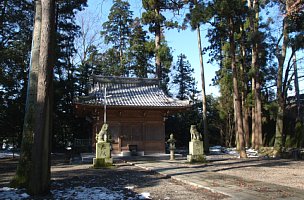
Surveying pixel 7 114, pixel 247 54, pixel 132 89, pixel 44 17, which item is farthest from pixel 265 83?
pixel 44 17

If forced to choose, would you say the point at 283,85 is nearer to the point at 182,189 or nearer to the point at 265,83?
the point at 265,83

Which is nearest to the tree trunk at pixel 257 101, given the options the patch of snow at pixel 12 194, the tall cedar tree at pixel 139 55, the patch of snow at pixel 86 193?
the tall cedar tree at pixel 139 55

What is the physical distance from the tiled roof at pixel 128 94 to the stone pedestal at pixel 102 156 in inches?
196

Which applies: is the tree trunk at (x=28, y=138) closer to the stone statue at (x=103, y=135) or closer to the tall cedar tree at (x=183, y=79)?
the stone statue at (x=103, y=135)

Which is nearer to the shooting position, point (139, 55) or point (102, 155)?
point (102, 155)

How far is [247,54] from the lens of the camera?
27.3 metres

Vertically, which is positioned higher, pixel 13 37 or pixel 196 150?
pixel 13 37

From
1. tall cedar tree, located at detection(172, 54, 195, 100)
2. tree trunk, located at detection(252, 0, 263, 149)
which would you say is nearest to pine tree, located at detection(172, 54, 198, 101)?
tall cedar tree, located at detection(172, 54, 195, 100)

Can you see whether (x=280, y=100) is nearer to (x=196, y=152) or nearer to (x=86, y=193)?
(x=196, y=152)

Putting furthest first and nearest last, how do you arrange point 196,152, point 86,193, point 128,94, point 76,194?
point 128,94 < point 196,152 < point 86,193 < point 76,194

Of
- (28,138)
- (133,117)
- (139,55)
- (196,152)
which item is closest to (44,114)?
(28,138)

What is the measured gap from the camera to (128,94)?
813 inches

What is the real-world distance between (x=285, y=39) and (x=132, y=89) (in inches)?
419

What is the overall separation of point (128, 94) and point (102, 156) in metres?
8.23
